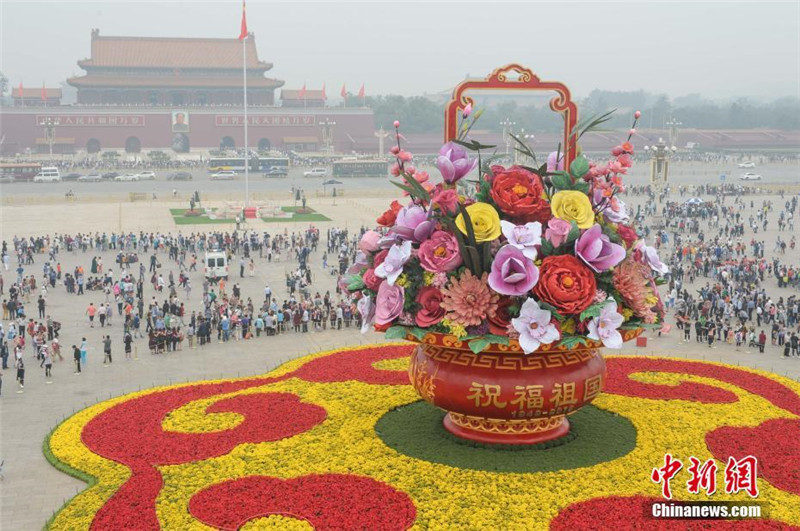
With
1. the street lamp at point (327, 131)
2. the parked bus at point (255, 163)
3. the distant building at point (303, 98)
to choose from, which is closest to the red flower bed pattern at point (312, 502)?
the parked bus at point (255, 163)

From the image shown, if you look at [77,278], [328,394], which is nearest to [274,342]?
[328,394]

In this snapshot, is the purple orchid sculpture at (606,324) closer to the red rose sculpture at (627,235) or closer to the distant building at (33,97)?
the red rose sculpture at (627,235)

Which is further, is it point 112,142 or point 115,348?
point 112,142

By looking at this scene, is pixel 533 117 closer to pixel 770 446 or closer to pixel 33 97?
pixel 33 97

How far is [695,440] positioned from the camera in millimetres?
10781

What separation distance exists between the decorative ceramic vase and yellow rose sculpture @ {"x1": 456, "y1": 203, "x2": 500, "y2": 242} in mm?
1195

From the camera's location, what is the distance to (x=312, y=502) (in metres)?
9.09

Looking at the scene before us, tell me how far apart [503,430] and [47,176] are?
61218 mm

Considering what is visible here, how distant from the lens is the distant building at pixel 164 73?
87.2m

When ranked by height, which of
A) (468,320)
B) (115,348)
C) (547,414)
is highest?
(468,320)

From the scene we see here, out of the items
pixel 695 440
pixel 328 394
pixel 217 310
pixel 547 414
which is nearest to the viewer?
pixel 547 414

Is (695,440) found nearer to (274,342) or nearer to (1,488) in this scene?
(1,488)

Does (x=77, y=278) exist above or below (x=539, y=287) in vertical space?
below

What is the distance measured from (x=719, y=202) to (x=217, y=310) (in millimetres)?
37850
